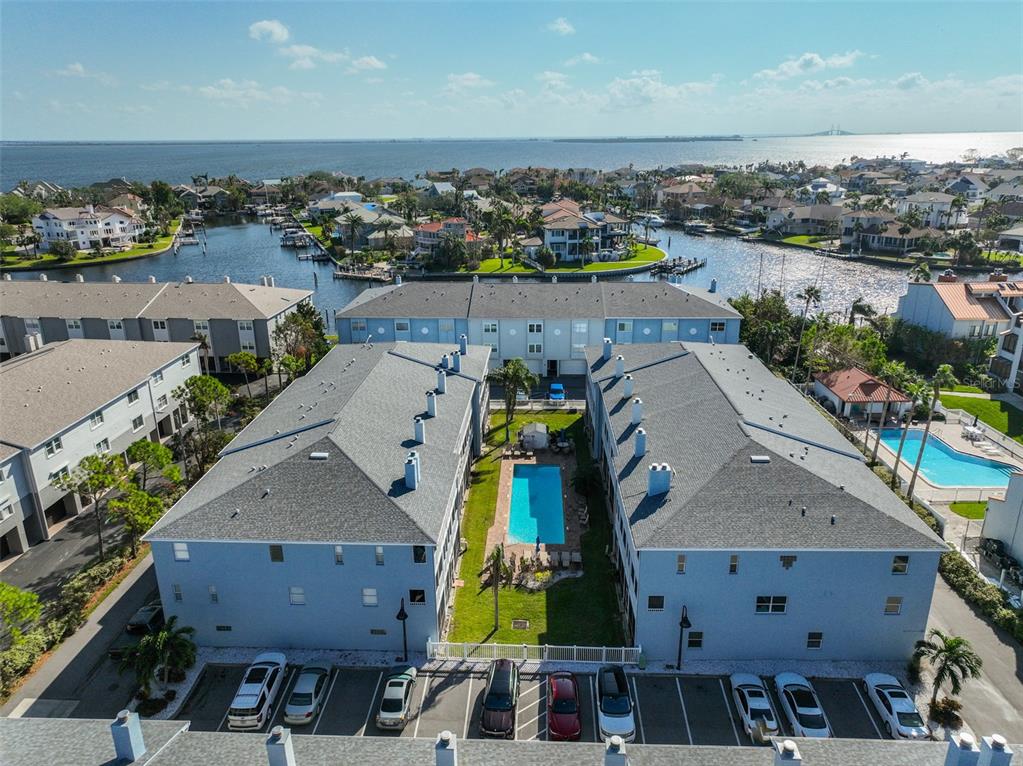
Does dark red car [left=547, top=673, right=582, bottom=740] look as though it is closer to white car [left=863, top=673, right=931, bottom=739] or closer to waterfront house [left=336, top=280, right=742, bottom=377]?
white car [left=863, top=673, right=931, bottom=739]

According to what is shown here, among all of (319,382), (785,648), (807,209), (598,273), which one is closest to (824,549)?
(785,648)

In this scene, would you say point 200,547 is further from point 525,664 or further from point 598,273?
point 598,273

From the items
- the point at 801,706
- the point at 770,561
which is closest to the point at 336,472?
the point at 770,561

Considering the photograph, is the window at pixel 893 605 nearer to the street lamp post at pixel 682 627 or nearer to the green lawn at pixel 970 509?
the street lamp post at pixel 682 627

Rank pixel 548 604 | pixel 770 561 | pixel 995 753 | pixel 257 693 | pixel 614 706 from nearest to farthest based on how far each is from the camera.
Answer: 1. pixel 995 753
2. pixel 614 706
3. pixel 257 693
4. pixel 770 561
5. pixel 548 604

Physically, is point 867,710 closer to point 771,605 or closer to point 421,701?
point 771,605

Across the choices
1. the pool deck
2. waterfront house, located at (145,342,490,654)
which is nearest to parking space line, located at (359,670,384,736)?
waterfront house, located at (145,342,490,654)
